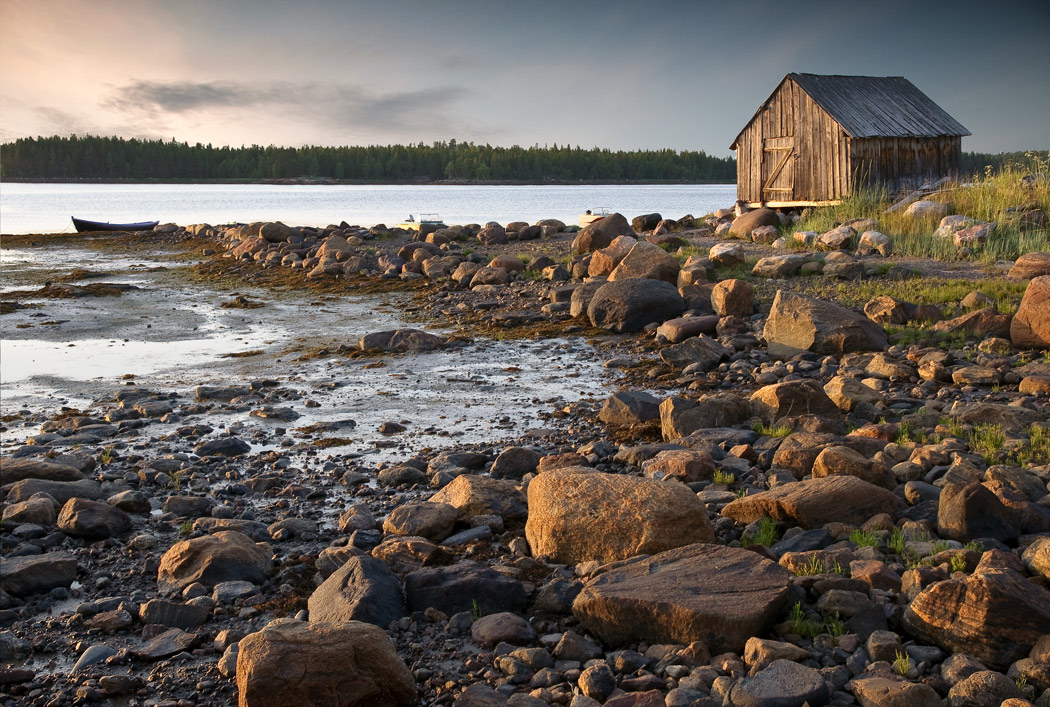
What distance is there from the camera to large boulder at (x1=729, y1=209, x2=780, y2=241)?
2173 centimetres

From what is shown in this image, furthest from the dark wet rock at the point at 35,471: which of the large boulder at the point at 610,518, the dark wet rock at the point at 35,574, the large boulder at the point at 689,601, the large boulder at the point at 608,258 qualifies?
the large boulder at the point at 608,258

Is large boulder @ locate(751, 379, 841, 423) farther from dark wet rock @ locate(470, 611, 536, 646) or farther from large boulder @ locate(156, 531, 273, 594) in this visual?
large boulder @ locate(156, 531, 273, 594)

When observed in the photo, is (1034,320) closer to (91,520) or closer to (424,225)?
(91,520)

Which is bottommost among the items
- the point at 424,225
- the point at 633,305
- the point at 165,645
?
the point at 165,645

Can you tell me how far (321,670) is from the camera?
12.5 ft

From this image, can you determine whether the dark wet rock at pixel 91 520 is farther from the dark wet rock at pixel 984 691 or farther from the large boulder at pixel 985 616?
the dark wet rock at pixel 984 691

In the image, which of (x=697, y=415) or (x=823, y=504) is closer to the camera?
(x=823, y=504)

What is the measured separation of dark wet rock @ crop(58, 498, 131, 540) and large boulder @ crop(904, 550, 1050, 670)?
16.2 feet

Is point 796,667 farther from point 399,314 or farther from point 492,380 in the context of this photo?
point 399,314

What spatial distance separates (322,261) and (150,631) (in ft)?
56.0

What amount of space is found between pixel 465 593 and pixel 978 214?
16.2 metres

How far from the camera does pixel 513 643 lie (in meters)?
4.41

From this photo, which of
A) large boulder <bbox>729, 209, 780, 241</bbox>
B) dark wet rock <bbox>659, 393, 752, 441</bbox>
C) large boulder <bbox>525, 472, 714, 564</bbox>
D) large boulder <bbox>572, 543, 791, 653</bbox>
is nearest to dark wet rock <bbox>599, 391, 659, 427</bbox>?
dark wet rock <bbox>659, 393, 752, 441</bbox>

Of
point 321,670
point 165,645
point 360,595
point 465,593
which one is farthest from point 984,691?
point 165,645
